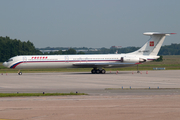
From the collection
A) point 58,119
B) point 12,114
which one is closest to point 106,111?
point 58,119

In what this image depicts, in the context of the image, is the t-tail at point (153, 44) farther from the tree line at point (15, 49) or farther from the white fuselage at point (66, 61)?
the tree line at point (15, 49)

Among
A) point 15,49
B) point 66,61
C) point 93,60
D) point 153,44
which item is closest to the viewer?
point 66,61

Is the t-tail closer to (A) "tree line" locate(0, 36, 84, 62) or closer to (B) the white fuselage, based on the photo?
(B) the white fuselage

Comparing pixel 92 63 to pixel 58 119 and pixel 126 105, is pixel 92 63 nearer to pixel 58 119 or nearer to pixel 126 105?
pixel 126 105

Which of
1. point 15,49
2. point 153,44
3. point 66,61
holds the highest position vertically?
point 15,49

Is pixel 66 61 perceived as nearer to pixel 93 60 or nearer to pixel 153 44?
pixel 93 60

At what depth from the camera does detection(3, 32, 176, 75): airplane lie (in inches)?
1892

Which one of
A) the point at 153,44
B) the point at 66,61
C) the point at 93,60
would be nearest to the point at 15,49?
the point at 66,61

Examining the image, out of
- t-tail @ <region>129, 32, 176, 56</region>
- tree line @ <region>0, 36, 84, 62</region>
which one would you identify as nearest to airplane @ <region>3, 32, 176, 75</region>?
t-tail @ <region>129, 32, 176, 56</region>

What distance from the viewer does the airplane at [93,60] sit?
48.1m

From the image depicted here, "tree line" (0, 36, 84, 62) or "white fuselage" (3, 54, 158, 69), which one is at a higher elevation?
"tree line" (0, 36, 84, 62)

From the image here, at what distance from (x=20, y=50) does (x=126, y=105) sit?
115592 millimetres

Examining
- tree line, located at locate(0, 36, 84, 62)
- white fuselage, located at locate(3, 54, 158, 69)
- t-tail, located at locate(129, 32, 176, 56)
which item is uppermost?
tree line, located at locate(0, 36, 84, 62)

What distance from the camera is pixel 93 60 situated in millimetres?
49406
